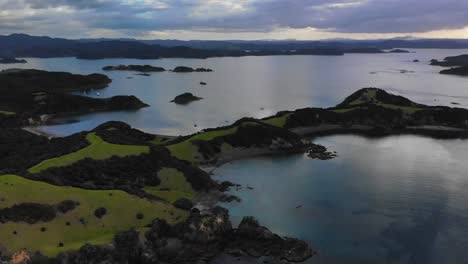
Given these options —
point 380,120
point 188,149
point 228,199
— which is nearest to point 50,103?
point 188,149

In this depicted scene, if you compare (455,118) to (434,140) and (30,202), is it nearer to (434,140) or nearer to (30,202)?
(434,140)

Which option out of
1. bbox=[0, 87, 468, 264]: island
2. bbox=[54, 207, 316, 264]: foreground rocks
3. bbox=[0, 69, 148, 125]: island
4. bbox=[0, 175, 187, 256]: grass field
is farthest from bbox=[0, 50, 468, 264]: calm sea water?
bbox=[0, 69, 148, 125]: island

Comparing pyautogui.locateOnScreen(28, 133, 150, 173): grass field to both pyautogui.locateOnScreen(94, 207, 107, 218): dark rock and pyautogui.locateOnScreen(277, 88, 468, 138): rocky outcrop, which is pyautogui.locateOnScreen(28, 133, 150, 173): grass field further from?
pyautogui.locateOnScreen(277, 88, 468, 138): rocky outcrop

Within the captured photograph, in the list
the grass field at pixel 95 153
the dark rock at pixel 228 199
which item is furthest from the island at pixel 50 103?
the dark rock at pixel 228 199

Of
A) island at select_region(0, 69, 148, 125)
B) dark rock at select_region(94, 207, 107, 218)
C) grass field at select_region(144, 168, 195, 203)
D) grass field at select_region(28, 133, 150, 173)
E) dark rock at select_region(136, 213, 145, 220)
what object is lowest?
island at select_region(0, 69, 148, 125)

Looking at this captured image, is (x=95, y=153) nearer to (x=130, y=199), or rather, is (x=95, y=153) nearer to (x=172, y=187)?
(x=172, y=187)

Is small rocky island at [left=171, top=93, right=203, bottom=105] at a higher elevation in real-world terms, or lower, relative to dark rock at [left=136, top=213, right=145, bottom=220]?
lower
